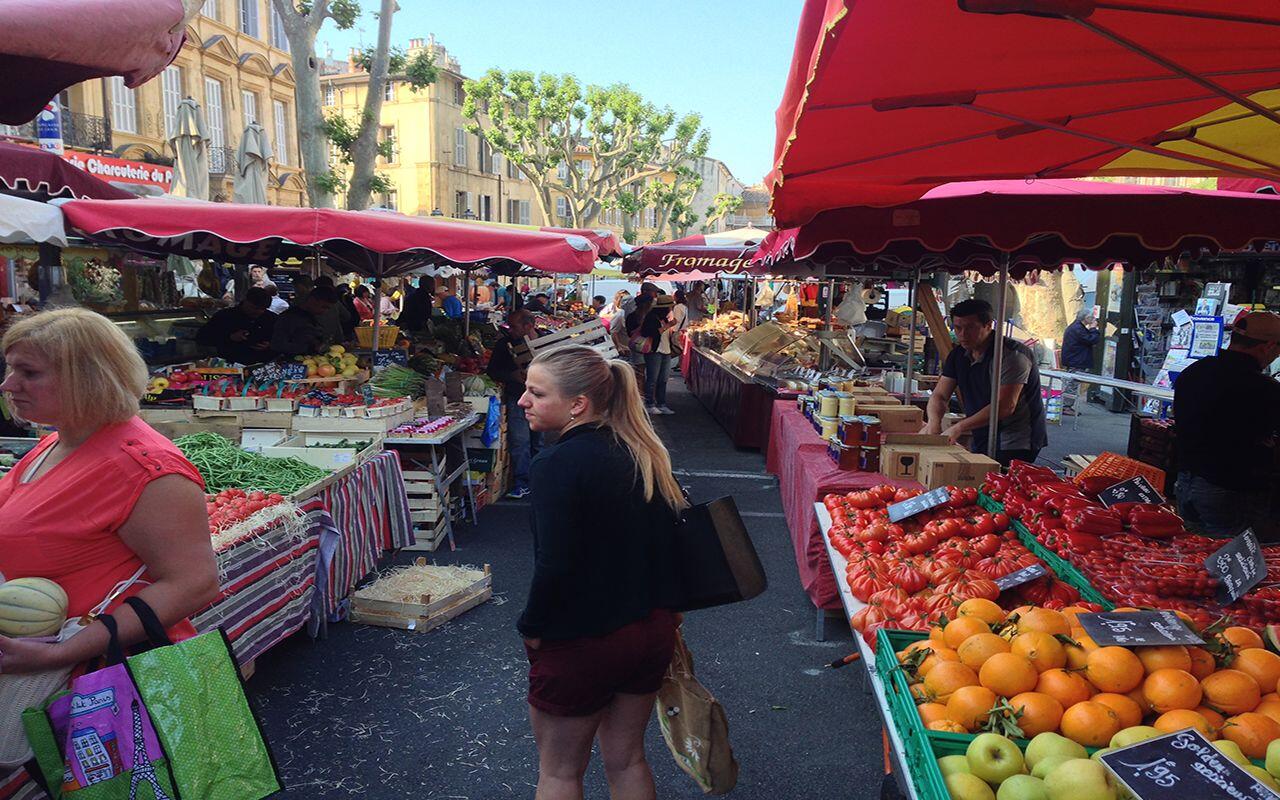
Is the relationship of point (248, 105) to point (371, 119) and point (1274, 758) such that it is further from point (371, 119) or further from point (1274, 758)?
point (1274, 758)

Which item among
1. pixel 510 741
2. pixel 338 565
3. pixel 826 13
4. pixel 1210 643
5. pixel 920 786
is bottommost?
pixel 510 741

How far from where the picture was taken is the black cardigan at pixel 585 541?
7.55 ft

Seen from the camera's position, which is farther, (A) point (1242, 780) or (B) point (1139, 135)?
(B) point (1139, 135)

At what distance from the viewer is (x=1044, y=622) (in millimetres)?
2238

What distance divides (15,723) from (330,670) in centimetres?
255

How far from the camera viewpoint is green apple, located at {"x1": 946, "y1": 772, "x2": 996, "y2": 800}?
5.45 feet

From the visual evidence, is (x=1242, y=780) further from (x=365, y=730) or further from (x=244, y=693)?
(x=365, y=730)

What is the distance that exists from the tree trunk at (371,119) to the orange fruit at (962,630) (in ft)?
47.1

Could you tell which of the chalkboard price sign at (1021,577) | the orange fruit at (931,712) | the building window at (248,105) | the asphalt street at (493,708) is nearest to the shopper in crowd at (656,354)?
the asphalt street at (493,708)

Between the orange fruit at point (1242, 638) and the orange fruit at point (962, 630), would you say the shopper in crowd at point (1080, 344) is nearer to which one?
the orange fruit at point (1242, 638)

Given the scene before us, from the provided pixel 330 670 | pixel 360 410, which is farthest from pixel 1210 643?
pixel 360 410

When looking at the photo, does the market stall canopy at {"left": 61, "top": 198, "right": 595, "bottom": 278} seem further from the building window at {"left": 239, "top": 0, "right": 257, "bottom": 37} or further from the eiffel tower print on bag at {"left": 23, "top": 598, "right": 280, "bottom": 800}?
the building window at {"left": 239, "top": 0, "right": 257, "bottom": 37}

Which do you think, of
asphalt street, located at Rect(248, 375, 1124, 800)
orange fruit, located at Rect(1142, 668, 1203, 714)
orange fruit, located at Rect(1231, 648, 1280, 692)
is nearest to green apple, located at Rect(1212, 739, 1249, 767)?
orange fruit, located at Rect(1142, 668, 1203, 714)

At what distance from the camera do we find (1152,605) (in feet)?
8.95
